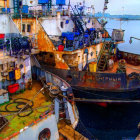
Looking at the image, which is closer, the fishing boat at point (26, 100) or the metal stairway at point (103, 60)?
the fishing boat at point (26, 100)

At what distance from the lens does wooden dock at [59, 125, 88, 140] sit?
806 centimetres

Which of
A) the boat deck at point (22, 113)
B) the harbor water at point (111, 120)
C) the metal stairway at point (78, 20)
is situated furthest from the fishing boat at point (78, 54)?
the boat deck at point (22, 113)

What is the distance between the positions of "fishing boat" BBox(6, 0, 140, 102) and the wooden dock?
14.8 feet

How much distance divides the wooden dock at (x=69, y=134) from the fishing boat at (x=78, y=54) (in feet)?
14.8

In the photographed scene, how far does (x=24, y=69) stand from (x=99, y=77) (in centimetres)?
551

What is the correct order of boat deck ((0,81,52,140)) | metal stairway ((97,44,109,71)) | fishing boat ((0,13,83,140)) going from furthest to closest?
metal stairway ((97,44,109,71)), boat deck ((0,81,52,140)), fishing boat ((0,13,83,140))

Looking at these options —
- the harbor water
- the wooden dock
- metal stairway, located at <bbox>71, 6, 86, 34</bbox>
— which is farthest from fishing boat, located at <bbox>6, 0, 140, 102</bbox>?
the wooden dock

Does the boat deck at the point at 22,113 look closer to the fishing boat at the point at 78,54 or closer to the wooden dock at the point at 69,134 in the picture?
the wooden dock at the point at 69,134

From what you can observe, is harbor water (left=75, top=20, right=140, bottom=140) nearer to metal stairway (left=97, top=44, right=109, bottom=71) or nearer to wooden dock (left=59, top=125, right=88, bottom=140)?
metal stairway (left=97, top=44, right=109, bottom=71)

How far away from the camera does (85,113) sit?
13766mm

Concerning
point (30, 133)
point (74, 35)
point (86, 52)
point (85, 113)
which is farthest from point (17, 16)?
point (30, 133)

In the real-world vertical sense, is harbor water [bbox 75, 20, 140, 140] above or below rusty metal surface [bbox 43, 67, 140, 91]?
below

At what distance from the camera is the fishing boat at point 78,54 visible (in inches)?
499

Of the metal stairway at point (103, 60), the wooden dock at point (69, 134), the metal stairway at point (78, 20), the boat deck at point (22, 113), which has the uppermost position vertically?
the metal stairway at point (78, 20)
